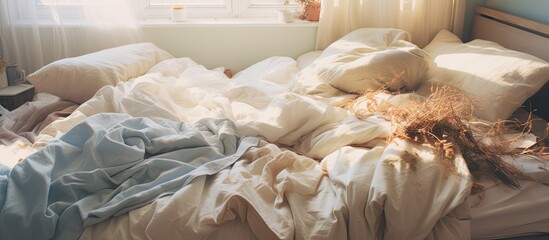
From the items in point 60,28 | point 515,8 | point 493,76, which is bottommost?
point 493,76

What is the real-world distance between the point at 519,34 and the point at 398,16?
72 cm

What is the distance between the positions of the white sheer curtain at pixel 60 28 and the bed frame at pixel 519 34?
2.02 meters

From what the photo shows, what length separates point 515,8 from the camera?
6.97ft

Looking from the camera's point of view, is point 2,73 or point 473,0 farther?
point 473,0

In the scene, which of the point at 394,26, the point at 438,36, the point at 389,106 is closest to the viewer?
the point at 389,106

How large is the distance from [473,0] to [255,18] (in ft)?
4.48

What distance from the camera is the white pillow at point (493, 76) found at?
5.04ft

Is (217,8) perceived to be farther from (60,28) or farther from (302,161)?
(302,161)

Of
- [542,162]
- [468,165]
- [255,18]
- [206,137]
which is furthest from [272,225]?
[255,18]

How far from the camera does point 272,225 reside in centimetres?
107

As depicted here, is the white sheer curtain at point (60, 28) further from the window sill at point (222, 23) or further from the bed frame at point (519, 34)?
the bed frame at point (519, 34)

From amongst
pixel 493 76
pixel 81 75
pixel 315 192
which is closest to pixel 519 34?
pixel 493 76

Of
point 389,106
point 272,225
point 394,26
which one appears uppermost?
point 394,26

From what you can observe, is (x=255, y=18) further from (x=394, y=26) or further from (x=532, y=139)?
(x=532, y=139)
